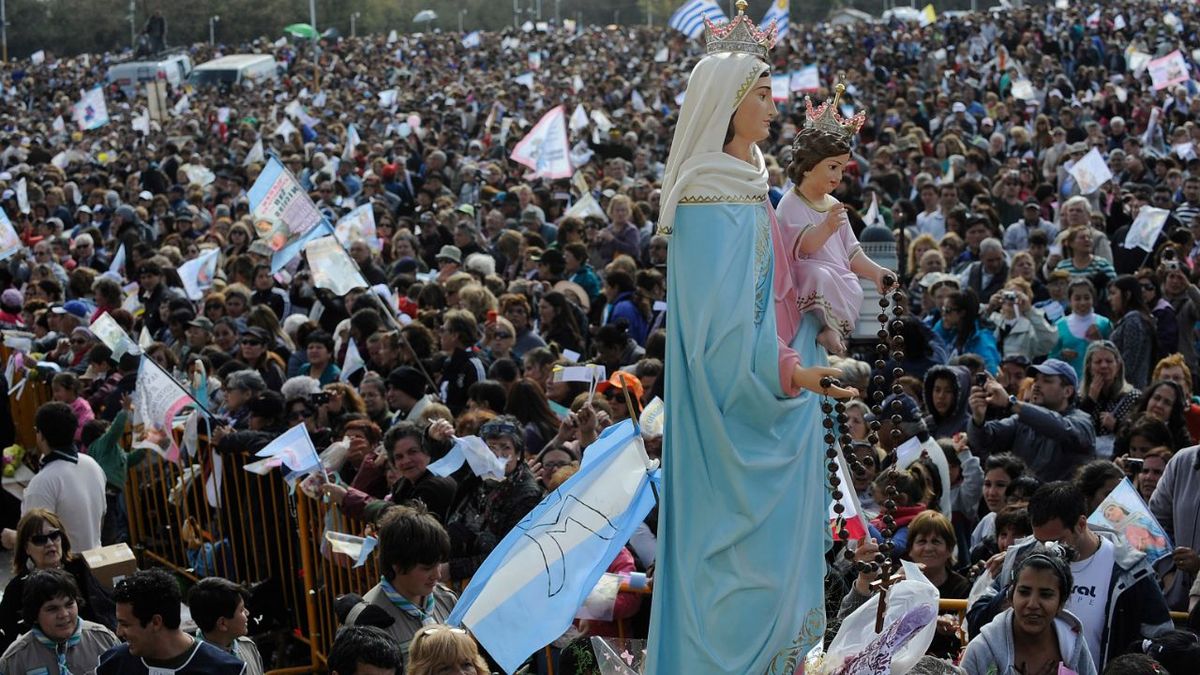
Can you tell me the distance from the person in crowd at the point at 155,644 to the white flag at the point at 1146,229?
10.2 metres

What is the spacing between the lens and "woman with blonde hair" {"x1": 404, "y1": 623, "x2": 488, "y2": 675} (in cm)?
618

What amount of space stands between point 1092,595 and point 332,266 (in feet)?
25.6

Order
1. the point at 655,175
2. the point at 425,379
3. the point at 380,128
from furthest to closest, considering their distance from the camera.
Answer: the point at 380,128
the point at 655,175
the point at 425,379

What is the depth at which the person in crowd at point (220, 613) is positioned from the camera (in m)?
7.26

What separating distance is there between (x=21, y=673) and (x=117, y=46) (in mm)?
64322

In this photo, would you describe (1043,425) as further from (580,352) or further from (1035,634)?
(580,352)

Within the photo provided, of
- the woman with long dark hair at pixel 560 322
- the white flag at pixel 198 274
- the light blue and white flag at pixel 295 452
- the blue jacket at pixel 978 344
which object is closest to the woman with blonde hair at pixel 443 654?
the light blue and white flag at pixel 295 452

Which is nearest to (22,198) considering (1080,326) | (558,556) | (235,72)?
(1080,326)

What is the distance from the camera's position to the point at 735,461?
5051 mm

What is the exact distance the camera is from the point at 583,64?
45500mm

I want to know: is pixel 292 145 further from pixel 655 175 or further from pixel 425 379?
pixel 425 379

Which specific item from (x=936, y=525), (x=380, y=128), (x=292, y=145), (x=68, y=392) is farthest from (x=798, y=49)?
(x=936, y=525)

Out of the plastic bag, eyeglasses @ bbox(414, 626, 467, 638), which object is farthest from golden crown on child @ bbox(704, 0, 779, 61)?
eyeglasses @ bbox(414, 626, 467, 638)

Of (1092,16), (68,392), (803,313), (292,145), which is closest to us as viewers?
(803,313)
